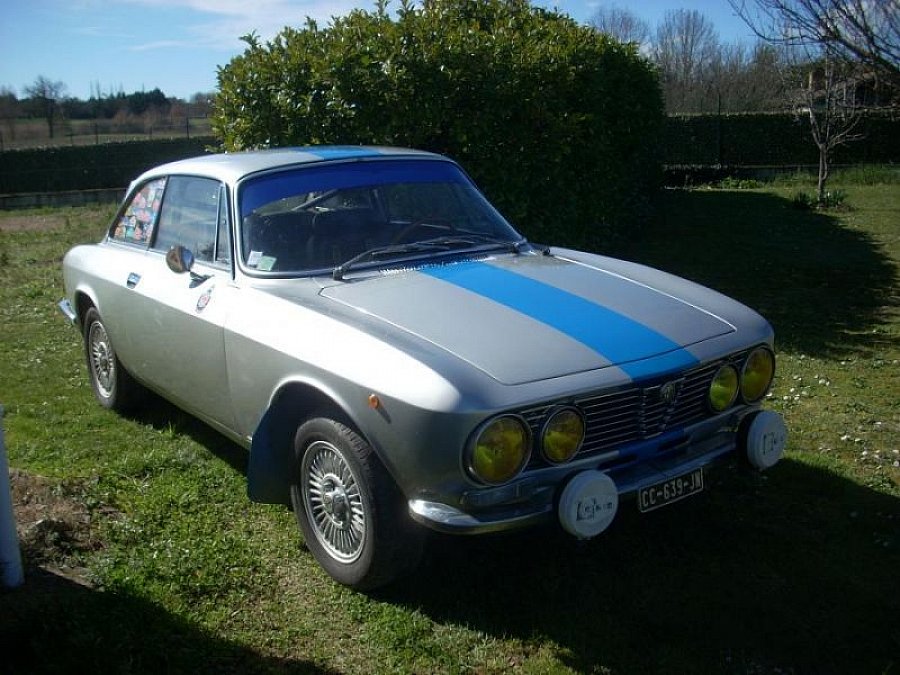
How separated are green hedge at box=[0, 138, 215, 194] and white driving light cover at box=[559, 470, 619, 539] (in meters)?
26.1

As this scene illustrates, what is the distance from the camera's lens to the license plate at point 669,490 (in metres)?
3.39

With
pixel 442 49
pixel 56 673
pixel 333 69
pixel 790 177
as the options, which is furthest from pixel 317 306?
pixel 790 177

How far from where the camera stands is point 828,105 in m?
16.6

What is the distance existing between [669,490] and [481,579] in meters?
0.89

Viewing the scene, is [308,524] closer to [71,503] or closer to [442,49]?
[71,503]

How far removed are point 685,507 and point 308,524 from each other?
1.86m

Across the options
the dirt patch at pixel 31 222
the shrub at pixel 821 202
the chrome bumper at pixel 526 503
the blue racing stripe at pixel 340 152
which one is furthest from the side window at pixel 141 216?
the shrub at pixel 821 202

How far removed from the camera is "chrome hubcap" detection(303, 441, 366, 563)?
353 cm

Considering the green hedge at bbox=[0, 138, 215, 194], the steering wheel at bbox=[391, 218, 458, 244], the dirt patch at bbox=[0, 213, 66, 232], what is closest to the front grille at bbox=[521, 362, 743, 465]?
the steering wheel at bbox=[391, 218, 458, 244]

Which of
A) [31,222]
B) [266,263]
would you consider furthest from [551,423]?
[31,222]

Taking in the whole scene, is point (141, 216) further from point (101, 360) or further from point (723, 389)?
point (723, 389)

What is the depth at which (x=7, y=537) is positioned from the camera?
11.2 feet

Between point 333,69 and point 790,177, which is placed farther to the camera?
point 790,177

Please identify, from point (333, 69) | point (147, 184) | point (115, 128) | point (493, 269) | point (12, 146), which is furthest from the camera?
point (115, 128)
